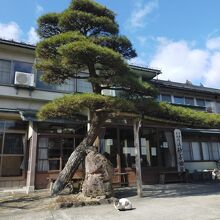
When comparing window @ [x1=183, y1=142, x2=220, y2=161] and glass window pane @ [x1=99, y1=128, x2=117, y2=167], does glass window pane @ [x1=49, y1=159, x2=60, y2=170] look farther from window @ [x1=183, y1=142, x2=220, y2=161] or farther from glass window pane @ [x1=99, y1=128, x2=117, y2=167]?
window @ [x1=183, y1=142, x2=220, y2=161]

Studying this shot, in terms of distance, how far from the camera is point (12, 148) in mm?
11406

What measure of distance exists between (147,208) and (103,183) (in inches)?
70.4

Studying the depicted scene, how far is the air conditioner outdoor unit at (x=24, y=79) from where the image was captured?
11.3 meters

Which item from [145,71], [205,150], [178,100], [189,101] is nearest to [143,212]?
[145,71]

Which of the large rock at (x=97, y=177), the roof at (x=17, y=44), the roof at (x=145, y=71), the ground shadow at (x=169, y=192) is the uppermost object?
the roof at (x=17, y=44)

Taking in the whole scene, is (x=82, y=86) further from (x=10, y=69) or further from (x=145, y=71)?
(x=145, y=71)

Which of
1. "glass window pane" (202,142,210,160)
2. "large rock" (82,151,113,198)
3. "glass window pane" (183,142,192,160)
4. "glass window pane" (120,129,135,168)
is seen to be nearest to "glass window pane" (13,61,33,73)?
"glass window pane" (120,129,135,168)

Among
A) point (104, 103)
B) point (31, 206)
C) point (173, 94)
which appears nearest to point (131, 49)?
point (104, 103)

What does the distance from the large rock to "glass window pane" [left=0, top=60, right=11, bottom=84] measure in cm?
639

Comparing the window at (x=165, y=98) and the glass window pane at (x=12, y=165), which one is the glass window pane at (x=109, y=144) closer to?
the glass window pane at (x=12, y=165)

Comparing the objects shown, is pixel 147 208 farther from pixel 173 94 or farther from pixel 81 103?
pixel 173 94

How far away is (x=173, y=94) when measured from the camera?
16.5m

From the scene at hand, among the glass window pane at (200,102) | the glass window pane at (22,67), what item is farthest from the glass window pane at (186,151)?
the glass window pane at (22,67)

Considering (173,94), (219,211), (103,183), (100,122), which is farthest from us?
(173,94)
